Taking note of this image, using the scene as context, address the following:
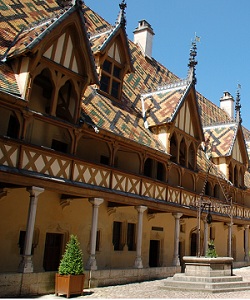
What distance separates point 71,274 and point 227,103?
30286 millimetres

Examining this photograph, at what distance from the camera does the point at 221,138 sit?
28438mm

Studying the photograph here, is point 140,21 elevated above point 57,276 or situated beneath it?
→ elevated above

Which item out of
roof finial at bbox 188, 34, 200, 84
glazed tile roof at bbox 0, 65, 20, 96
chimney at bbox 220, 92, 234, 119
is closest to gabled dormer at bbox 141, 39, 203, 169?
roof finial at bbox 188, 34, 200, 84

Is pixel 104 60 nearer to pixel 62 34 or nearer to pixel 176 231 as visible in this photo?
pixel 62 34

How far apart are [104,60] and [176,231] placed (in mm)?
9053

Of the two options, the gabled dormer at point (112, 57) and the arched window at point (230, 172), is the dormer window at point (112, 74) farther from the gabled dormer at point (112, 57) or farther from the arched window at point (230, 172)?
the arched window at point (230, 172)

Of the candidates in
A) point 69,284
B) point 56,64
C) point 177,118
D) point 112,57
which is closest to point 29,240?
point 69,284

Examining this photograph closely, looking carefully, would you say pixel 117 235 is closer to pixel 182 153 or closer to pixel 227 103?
pixel 182 153

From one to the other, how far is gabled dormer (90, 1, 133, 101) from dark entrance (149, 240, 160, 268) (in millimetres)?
7784

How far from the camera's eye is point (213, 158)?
1087 inches

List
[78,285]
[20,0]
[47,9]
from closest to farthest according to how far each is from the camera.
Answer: [78,285] < [20,0] < [47,9]

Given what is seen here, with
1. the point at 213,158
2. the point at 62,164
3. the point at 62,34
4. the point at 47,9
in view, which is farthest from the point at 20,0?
the point at 213,158

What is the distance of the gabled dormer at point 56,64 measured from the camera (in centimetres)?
1389

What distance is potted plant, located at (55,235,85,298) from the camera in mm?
12944
